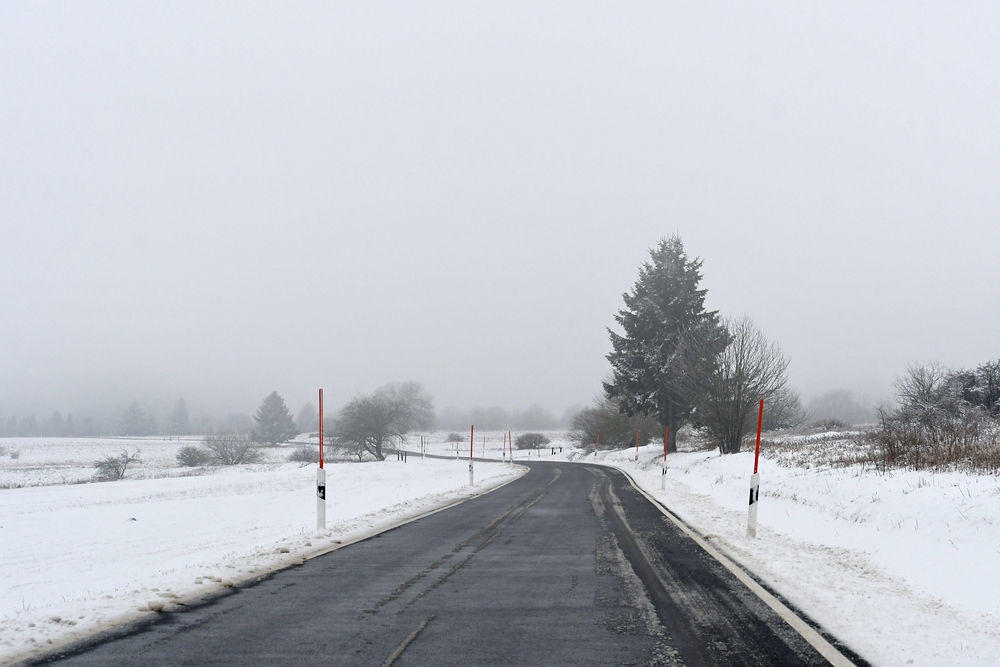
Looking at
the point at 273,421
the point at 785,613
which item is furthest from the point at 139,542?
the point at 273,421

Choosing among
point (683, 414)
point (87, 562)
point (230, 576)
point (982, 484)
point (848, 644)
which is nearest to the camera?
point (848, 644)

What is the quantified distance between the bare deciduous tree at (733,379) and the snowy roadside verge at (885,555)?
14.8 meters

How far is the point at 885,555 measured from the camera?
332 inches

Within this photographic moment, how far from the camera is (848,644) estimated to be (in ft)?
15.4

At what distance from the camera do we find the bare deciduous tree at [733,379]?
29.5 meters

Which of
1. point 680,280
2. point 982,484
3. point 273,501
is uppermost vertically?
point 680,280

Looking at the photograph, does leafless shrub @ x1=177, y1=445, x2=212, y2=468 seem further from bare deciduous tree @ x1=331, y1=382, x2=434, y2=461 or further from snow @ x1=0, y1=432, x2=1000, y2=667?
snow @ x1=0, y1=432, x2=1000, y2=667

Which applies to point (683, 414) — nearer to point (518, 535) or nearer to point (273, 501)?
point (273, 501)

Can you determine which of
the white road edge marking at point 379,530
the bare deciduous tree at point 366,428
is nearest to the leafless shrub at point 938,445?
the white road edge marking at point 379,530

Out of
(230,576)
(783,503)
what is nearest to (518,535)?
(230,576)

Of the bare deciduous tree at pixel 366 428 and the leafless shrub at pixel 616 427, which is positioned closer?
the leafless shrub at pixel 616 427

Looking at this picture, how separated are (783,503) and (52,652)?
13.2m

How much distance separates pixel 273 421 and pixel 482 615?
383 feet

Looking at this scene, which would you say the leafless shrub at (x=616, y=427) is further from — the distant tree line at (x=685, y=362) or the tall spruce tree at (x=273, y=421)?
the tall spruce tree at (x=273, y=421)
